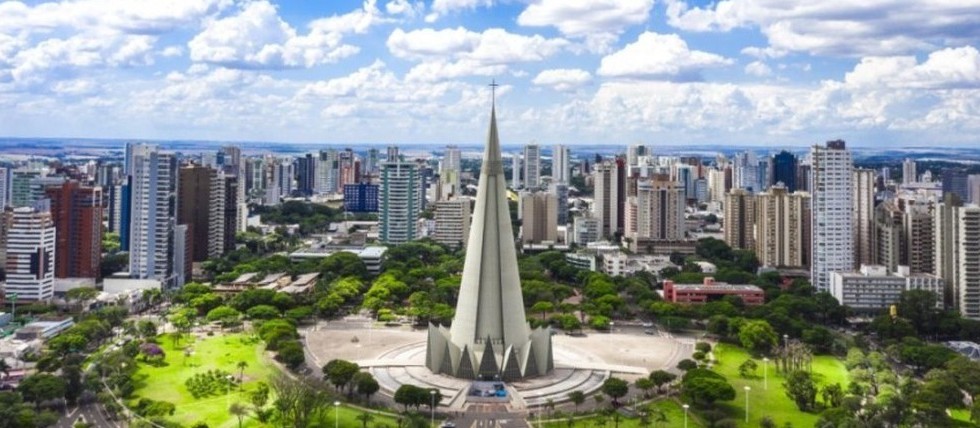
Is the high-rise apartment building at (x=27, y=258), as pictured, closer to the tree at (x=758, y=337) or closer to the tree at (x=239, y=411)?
the tree at (x=239, y=411)

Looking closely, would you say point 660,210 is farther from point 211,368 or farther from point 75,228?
point 211,368

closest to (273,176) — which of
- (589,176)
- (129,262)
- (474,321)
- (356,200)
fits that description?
(356,200)

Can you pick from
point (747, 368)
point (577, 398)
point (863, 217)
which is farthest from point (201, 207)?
point (863, 217)

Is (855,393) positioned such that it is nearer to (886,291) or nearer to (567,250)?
(886,291)

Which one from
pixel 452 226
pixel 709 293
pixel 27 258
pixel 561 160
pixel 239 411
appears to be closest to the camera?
pixel 239 411

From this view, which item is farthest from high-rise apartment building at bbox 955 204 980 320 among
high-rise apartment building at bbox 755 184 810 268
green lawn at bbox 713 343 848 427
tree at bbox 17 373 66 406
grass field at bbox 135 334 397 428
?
tree at bbox 17 373 66 406

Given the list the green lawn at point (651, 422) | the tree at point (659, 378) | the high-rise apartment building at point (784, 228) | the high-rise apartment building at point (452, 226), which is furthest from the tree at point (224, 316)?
the high-rise apartment building at point (784, 228)

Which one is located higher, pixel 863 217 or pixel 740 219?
A: pixel 863 217

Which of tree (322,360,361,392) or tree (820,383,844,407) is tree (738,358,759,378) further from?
tree (322,360,361,392)
